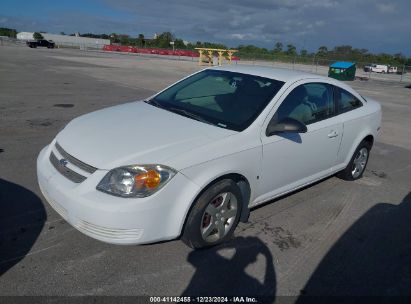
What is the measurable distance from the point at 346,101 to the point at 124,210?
137 inches

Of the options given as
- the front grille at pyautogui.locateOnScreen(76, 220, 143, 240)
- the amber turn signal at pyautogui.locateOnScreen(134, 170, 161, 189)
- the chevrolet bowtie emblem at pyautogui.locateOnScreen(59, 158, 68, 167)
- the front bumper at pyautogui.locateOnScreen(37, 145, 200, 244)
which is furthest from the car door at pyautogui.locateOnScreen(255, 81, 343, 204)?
the chevrolet bowtie emblem at pyautogui.locateOnScreen(59, 158, 68, 167)

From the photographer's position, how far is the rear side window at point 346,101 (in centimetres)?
485

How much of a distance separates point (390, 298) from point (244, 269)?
1192 mm

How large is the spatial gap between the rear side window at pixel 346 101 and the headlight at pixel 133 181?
9.45 feet

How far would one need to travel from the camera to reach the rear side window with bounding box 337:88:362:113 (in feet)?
15.9

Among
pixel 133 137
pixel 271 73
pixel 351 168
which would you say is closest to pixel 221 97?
pixel 271 73

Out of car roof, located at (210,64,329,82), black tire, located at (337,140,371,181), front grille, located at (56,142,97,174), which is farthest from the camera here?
black tire, located at (337,140,371,181)

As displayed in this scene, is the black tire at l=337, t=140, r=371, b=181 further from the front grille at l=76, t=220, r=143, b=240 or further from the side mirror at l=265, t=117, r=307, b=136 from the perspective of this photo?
the front grille at l=76, t=220, r=143, b=240

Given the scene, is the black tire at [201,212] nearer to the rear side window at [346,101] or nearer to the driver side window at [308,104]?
the driver side window at [308,104]

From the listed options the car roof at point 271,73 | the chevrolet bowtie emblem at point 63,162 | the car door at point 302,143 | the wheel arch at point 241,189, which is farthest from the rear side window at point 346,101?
the chevrolet bowtie emblem at point 63,162

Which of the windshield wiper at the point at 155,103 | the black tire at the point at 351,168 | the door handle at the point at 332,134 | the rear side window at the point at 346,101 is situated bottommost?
the black tire at the point at 351,168

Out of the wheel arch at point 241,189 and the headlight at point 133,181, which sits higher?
the headlight at point 133,181

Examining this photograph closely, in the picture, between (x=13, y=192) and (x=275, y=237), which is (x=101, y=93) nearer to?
(x=13, y=192)

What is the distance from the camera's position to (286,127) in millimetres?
3594
